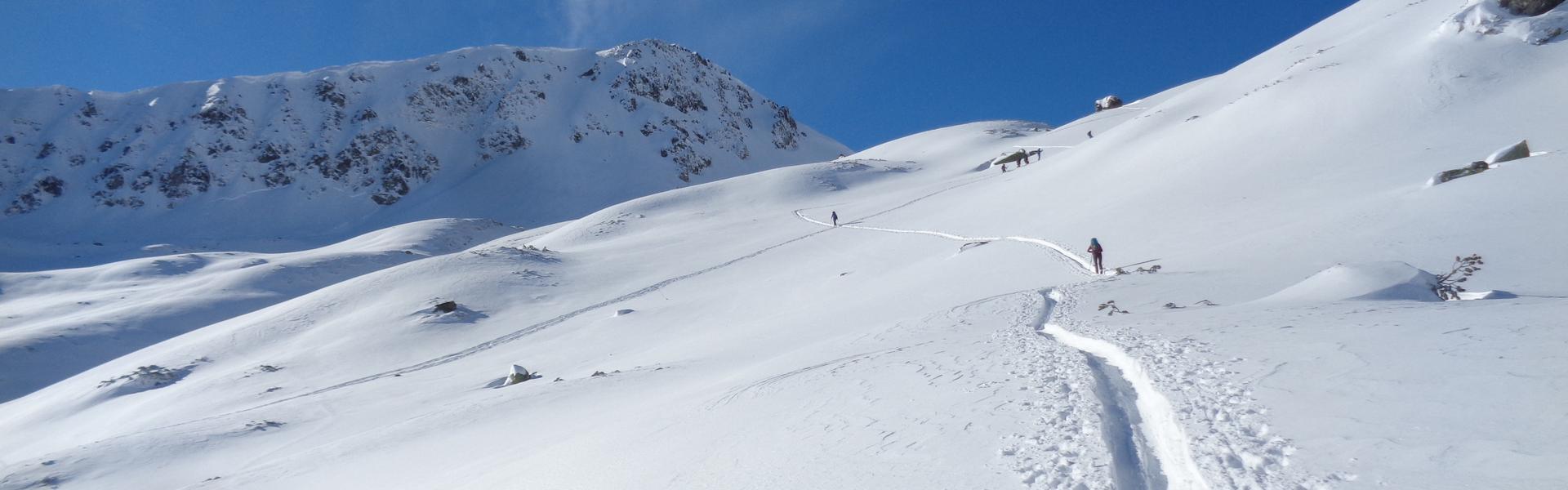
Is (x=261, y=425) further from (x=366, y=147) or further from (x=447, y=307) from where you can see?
(x=366, y=147)

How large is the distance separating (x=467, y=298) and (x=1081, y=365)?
1287 inches

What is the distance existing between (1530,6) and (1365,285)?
28058mm

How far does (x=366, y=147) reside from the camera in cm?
12912

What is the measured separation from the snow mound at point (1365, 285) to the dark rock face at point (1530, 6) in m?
26.3

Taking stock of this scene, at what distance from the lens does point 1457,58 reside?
1096 inches

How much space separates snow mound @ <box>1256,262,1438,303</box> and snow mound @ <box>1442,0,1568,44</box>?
24801 mm

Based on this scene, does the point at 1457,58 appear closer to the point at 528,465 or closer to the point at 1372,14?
the point at 1372,14

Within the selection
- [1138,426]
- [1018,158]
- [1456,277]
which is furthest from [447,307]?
[1018,158]

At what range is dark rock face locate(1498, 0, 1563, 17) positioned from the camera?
28.2 meters

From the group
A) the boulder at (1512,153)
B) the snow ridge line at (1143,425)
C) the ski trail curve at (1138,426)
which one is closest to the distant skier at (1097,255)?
the ski trail curve at (1138,426)

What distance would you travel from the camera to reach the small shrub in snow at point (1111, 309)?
1302cm

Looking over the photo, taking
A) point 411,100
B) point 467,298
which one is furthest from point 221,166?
point 467,298

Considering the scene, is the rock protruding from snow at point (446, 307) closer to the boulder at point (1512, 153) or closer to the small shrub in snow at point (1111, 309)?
the small shrub in snow at point (1111, 309)

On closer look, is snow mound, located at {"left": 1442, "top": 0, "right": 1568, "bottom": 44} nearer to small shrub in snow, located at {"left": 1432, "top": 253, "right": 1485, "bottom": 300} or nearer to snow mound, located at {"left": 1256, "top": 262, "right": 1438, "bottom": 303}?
small shrub in snow, located at {"left": 1432, "top": 253, "right": 1485, "bottom": 300}
